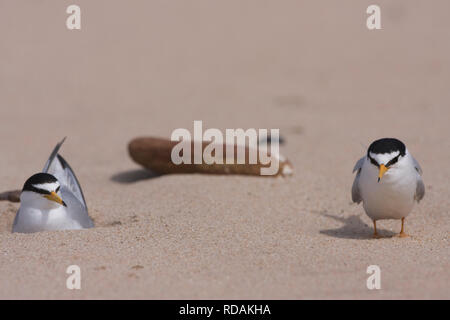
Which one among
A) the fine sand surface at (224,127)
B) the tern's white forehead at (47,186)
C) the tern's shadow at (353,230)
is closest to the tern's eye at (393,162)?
the fine sand surface at (224,127)

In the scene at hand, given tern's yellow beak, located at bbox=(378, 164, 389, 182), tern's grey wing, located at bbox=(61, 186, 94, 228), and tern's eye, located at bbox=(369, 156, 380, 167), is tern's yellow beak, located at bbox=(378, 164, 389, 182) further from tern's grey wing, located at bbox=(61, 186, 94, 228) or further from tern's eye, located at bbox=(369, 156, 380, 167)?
tern's grey wing, located at bbox=(61, 186, 94, 228)

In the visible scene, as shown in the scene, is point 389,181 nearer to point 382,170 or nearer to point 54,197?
point 382,170

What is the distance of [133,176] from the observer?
21.5ft

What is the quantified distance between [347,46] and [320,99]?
2204mm

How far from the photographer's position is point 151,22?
1265cm

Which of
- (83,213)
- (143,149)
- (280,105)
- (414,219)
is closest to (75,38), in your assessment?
(280,105)

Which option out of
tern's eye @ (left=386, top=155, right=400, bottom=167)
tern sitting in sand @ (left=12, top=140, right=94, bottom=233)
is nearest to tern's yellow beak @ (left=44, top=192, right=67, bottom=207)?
tern sitting in sand @ (left=12, top=140, right=94, bottom=233)

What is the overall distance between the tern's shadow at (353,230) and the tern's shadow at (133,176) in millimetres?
1980

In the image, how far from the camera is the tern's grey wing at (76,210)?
4766mm

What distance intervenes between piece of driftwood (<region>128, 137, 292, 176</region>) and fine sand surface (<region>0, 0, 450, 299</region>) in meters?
0.10

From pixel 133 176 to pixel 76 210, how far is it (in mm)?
1759

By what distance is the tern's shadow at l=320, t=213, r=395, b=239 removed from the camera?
4.68m

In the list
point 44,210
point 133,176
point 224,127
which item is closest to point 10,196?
point 44,210

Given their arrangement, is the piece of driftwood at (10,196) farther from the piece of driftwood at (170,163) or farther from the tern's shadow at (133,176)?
the piece of driftwood at (170,163)
